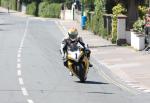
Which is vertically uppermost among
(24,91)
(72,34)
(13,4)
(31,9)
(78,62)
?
(72,34)

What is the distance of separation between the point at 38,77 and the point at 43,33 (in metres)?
26.7

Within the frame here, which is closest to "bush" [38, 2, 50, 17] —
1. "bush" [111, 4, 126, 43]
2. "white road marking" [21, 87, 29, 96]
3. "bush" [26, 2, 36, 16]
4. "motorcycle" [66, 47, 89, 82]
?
"bush" [26, 2, 36, 16]

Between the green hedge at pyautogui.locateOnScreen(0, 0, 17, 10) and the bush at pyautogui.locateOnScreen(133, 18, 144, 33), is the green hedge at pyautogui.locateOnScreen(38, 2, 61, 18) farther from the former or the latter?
the bush at pyautogui.locateOnScreen(133, 18, 144, 33)

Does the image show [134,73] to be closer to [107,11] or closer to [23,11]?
[107,11]

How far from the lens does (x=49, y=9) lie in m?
88.4

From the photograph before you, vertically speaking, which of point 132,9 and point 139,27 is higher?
point 132,9

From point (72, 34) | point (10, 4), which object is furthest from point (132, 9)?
point (10, 4)

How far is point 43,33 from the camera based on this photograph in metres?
48.7

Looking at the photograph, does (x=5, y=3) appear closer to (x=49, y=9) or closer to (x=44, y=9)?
(x=44, y=9)

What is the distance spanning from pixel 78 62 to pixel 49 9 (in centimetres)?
6799

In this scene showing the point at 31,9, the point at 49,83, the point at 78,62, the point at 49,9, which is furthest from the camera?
the point at 31,9

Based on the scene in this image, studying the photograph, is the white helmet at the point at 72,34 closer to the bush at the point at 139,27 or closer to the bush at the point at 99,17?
the bush at the point at 139,27

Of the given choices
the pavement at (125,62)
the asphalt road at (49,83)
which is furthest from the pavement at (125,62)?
the asphalt road at (49,83)

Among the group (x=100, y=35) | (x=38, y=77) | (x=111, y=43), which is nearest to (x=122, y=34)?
(x=111, y=43)
